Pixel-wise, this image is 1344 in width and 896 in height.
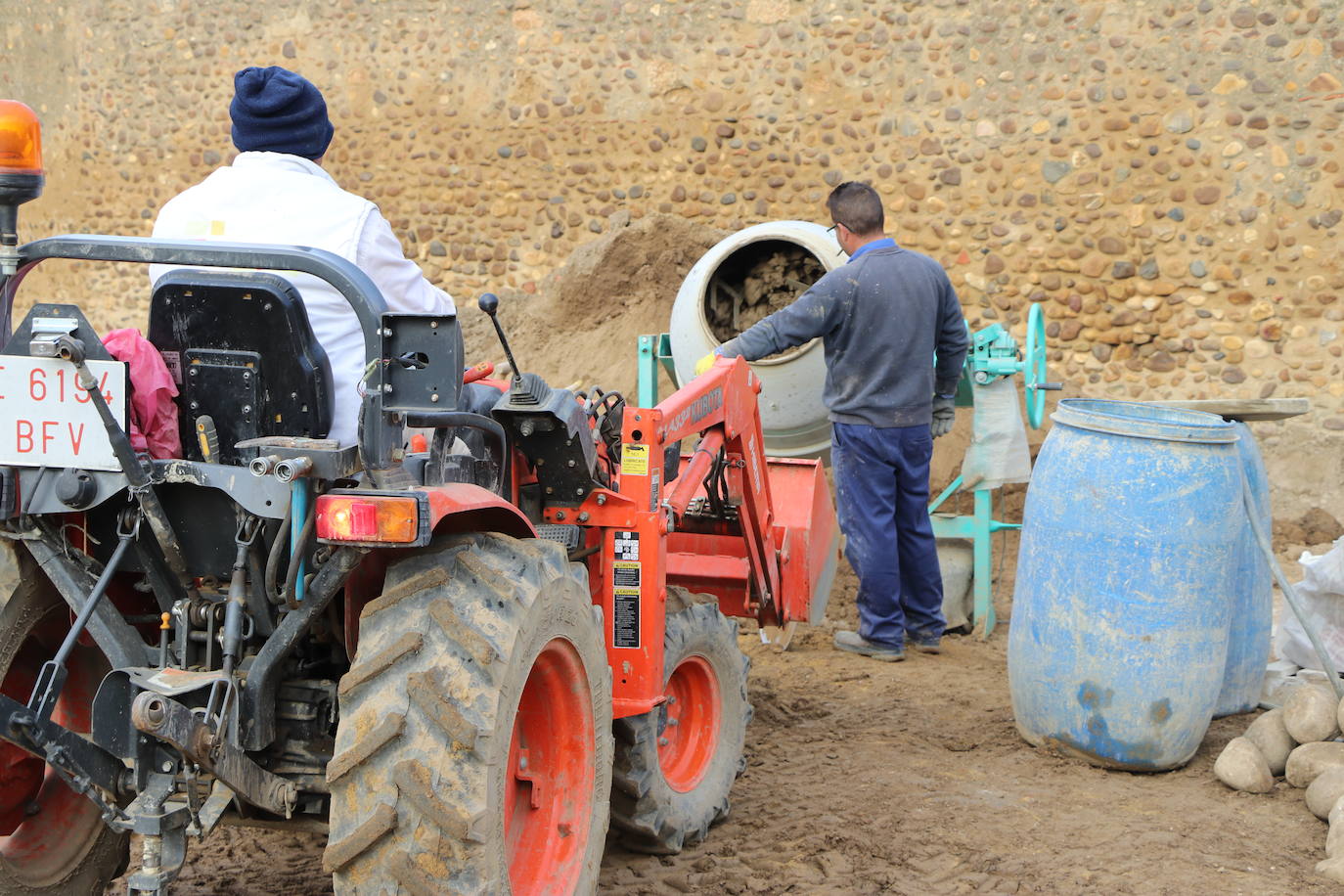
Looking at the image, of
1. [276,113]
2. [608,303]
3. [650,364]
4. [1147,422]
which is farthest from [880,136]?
[276,113]

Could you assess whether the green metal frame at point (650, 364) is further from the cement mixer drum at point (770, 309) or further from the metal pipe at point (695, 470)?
the metal pipe at point (695, 470)

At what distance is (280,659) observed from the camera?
2.41 m

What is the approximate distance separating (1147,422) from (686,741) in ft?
5.85

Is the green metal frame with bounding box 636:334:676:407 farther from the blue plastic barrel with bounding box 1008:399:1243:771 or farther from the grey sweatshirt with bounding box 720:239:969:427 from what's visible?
the blue plastic barrel with bounding box 1008:399:1243:771

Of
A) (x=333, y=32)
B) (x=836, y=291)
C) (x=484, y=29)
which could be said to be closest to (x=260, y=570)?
(x=836, y=291)

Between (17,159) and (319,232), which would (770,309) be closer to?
(319,232)

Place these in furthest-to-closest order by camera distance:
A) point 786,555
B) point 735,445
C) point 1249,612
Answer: point 786,555, point 1249,612, point 735,445

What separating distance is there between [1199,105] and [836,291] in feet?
13.7

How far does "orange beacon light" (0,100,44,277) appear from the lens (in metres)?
2.36

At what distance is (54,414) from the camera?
2.39 m

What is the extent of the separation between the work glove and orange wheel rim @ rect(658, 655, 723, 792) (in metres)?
2.52

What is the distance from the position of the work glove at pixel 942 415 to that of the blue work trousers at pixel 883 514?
0.17 m

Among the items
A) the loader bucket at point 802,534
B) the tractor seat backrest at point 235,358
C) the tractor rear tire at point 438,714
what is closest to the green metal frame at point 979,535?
the loader bucket at point 802,534

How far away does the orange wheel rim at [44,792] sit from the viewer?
9.30 feet
